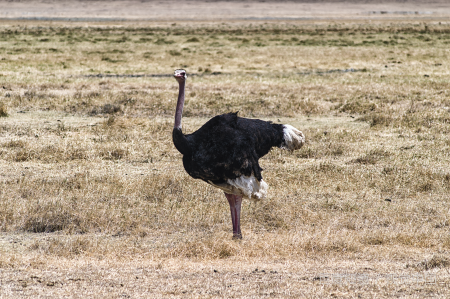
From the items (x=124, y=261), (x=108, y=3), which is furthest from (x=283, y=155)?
(x=108, y=3)

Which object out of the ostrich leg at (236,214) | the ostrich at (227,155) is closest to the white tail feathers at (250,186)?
the ostrich at (227,155)

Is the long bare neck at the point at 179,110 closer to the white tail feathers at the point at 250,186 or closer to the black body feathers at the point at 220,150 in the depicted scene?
the black body feathers at the point at 220,150

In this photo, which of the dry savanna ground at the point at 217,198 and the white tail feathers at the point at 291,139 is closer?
the dry savanna ground at the point at 217,198

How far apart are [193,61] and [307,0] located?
12613 cm

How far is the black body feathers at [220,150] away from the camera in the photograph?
6.68 meters

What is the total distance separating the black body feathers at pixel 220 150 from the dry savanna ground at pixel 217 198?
0.78m

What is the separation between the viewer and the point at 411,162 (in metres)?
10.5

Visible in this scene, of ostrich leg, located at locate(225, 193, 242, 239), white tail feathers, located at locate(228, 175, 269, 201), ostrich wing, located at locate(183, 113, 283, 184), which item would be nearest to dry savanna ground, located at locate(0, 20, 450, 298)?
ostrich leg, located at locate(225, 193, 242, 239)

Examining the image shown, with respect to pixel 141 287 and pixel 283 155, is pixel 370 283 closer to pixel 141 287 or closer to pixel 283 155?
pixel 141 287

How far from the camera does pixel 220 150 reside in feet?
22.1

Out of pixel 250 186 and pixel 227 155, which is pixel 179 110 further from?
pixel 250 186

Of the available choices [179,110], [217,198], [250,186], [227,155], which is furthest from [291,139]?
[217,198]

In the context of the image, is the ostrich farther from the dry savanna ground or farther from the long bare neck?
the dry savanna ground

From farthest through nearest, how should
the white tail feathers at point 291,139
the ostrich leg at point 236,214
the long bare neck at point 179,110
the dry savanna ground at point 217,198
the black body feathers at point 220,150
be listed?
the white tail feathers at point 291,139 < the ostrich leg at point 236,214 < the long bare neck at point 179,110 < the black body feathers at point 220,150 < the dry savanna ground at point 217,198
